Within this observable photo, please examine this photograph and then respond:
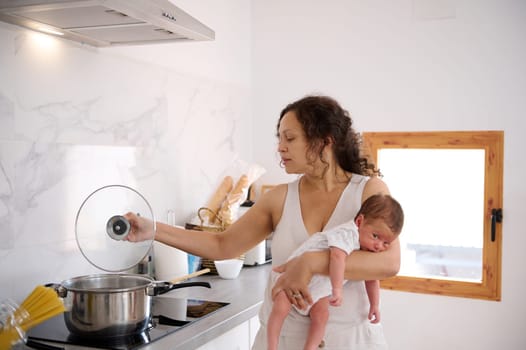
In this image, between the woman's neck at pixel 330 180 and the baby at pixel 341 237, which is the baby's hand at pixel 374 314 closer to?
the baby at pixel 341 237

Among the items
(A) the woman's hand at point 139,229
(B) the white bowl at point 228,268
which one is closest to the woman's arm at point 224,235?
(A) the woman's hand at point 139,229

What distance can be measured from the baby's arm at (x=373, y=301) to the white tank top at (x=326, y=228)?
20 mm

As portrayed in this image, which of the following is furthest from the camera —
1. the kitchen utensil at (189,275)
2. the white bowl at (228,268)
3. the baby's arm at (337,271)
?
the white bowl at (228,268)

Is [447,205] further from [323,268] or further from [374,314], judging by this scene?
[323,268]

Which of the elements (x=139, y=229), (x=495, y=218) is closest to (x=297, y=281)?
(x=139, y=229)

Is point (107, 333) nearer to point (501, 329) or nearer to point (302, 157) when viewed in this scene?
point (302, 157)

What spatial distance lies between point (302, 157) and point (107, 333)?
0.79m

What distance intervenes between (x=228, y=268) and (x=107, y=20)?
1.32 m

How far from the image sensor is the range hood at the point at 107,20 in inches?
66.7

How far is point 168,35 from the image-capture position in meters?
2.13

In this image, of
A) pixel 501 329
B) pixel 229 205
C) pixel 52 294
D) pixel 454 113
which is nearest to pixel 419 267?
pixel 501 329

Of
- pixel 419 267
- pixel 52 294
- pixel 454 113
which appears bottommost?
pixel 419 267

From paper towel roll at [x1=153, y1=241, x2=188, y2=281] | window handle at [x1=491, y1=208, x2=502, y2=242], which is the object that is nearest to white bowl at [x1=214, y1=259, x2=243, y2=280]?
paper towel roll at [x1=153, y1=241, x2=188, y2=281]

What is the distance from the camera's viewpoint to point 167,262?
8.36ft
